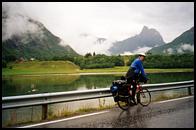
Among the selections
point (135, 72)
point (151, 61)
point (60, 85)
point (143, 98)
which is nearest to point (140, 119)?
point (135, 72)

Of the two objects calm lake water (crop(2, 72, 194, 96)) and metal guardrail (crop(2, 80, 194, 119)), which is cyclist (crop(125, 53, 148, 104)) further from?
calm lake water (crop(2, 72, 194, 96))

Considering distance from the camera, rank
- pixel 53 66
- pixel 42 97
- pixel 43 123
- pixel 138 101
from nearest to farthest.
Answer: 1. pixel 43 123
2. pixel 42 97
3. pixel 138 101
4. pixel 53 66

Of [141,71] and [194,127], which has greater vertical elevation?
[141,71]

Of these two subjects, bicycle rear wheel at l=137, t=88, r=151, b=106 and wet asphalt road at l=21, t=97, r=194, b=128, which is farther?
bicycle rear wheel at l=137, t=88, r=151, b=106

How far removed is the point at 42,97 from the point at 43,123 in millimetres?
923

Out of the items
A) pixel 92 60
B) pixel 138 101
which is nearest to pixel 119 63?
pixel 92 60

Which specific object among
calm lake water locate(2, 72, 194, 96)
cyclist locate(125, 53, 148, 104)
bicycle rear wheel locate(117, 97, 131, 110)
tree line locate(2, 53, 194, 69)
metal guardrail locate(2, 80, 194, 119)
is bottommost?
calm lake water locate(2, 72, 194, 96)

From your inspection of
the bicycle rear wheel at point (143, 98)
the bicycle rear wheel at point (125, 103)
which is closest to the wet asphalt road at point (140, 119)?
the bicycle rear wheel at point (125, 103)

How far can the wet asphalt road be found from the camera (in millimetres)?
6723

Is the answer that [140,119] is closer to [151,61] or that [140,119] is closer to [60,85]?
[60,85]

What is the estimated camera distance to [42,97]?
780cm

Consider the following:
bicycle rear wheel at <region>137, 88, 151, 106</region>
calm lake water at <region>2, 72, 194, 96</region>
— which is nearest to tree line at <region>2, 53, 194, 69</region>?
calm lake water at <region>2, 72, 194, 96</region>

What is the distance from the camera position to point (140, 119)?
743 cm

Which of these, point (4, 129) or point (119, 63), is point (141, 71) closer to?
point (4, 129)
